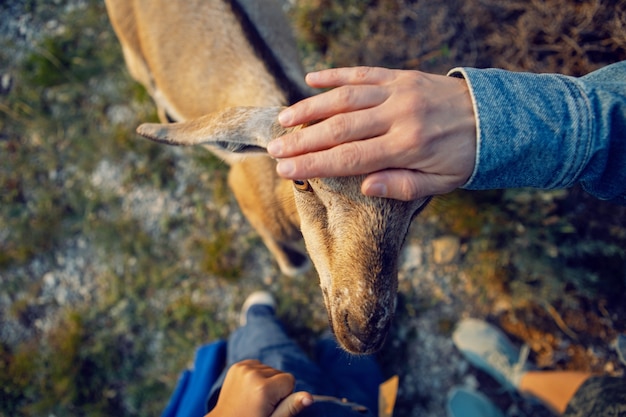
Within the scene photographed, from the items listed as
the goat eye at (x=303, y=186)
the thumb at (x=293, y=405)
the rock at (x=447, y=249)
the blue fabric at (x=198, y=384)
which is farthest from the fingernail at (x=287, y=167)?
the rock at (x=447, y=249)

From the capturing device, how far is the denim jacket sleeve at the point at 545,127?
2.09m

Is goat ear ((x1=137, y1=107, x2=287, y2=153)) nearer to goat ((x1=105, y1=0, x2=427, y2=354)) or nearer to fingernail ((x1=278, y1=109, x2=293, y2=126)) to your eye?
goat ((x1=105, y1=0, x2=427, y2=354))

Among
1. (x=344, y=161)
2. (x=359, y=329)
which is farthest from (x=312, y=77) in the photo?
(x=359, y=329)

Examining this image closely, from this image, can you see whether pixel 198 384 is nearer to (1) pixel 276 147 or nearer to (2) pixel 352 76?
(1) pixel 276 147

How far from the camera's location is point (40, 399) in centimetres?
467

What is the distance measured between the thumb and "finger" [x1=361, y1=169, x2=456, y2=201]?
1.18 metres

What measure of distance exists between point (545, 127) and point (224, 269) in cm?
361

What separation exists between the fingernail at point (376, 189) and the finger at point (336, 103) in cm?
41

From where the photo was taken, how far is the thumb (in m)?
2.35

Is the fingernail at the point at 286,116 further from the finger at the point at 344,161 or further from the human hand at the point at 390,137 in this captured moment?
the finger at the point at 344,161

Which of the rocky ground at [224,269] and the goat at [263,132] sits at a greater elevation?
the goat at [263,132]

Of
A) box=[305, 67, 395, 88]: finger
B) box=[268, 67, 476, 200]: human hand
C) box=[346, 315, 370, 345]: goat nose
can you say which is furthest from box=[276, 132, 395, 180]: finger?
box=[346, 315, 370, 345]: goat nose

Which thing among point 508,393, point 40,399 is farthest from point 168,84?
point 508,393

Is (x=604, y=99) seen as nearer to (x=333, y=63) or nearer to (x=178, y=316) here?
(x=333, y=63)
